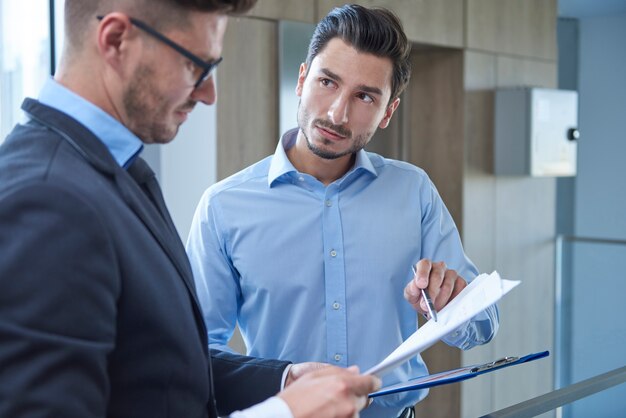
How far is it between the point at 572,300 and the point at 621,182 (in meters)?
1.40

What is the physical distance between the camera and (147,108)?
1.01 metres

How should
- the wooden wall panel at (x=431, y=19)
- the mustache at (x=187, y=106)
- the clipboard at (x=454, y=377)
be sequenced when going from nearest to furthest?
the mustache at (x=187, y=106) < the clipboard at (x=454, y=377) < the wooden wall panel at (x=431, y=19)

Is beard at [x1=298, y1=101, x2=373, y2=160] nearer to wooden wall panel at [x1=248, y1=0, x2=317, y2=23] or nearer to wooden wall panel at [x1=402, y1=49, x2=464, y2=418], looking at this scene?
wooden wall panel at [x1=248, y1=0, x2=317, y2=23]

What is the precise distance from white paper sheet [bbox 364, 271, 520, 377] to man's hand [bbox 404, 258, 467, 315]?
93mm

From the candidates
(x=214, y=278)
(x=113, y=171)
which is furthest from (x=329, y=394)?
(x=214, y=278)

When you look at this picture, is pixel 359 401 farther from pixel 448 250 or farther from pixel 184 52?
pixel 448 250

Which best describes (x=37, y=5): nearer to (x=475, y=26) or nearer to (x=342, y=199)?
(x=342, y=199)

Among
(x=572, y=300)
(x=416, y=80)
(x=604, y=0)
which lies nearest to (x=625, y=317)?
(x=572, y=300)

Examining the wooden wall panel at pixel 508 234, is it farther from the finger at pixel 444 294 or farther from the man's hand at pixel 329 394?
the man's hand at pixel 329 394

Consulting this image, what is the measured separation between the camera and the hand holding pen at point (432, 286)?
1.51m

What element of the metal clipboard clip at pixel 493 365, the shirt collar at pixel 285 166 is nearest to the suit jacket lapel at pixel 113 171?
the metal clipboard clip at pixel 493 365

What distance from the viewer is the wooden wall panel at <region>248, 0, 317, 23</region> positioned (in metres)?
3.24

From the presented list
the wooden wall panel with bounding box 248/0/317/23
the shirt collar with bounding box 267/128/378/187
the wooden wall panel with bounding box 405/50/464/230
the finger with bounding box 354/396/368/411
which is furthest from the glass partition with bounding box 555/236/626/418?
the finger with bounding box 354/396/368/411

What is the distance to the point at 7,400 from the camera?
32.5 inches
